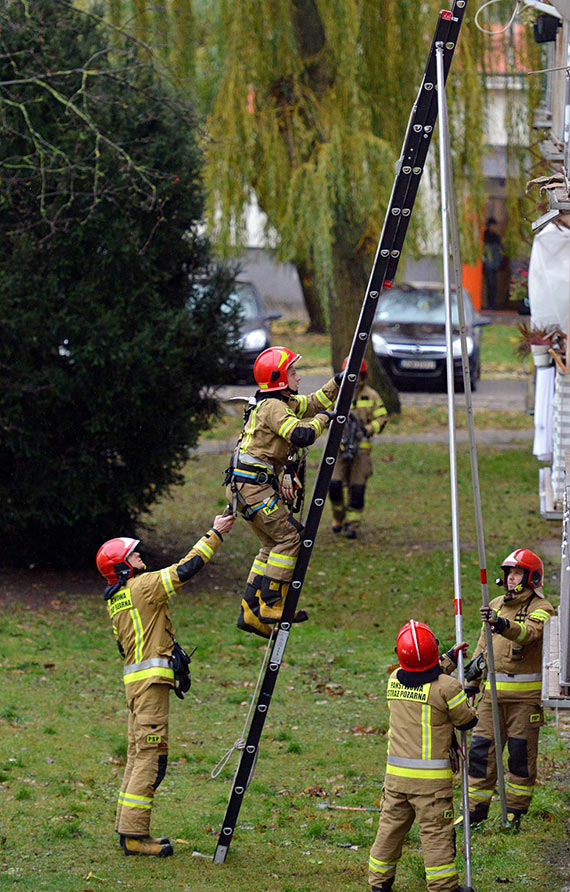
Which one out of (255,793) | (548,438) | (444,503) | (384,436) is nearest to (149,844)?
(255,793)

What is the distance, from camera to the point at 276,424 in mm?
7559

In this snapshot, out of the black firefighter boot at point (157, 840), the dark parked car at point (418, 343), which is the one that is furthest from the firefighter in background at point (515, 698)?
the dark parked car at point (418, 343)

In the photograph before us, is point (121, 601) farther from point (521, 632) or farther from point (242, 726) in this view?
point (242, 726)

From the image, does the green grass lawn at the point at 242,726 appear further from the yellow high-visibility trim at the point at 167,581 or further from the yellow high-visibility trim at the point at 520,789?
the yellow high-visibility trim at the point at 167,581

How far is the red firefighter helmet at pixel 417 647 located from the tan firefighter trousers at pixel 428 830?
0.69 metres

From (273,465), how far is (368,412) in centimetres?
889

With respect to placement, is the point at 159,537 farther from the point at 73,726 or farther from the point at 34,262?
the point at 73,726

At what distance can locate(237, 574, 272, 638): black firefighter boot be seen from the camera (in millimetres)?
8141

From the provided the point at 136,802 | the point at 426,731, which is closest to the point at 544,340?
the point at 426,731

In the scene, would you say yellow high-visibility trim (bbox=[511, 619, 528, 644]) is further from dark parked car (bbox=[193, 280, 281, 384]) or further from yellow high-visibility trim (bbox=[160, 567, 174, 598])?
dark parked car (bbox=[193, 280, 281, 384])

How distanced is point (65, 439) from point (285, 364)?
6948 mm

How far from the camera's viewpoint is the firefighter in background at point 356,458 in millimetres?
16578

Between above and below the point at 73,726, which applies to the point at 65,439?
above

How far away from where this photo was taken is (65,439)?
1412 centimetres
